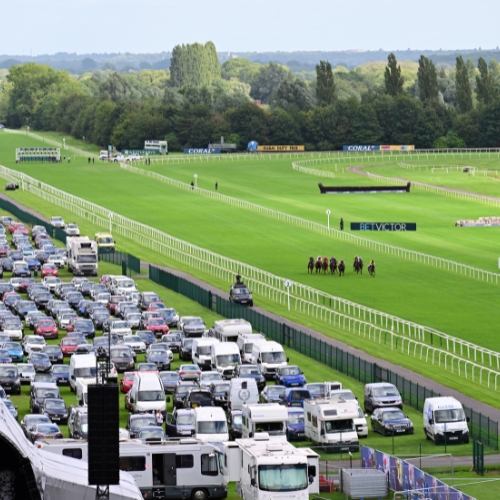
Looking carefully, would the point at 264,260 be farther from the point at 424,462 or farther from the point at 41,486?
the point at 41,486

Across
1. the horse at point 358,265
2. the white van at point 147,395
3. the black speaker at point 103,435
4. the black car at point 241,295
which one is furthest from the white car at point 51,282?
the black speaker at point 103,435

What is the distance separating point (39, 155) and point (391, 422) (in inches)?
6084

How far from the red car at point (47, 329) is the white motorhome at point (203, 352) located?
10247mm

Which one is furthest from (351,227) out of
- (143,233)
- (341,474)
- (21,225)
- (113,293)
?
(341,474)

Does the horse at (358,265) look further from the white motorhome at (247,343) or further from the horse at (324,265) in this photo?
the white motorhome at (247,343)

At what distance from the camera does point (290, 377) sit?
55219 millimetres

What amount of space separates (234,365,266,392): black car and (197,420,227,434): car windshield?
9.66 meters

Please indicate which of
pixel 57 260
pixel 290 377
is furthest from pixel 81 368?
pixel 57 260

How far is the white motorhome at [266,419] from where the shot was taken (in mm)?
→ 44281

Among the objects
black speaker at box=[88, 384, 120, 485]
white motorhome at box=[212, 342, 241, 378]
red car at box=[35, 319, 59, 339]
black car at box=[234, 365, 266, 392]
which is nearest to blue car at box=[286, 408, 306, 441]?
black car at box=[234, 365, 266, 392]

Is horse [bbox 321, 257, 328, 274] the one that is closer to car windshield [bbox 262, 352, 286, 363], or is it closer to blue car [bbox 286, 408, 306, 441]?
car windshield [bbox 262, 352, 286, 363]

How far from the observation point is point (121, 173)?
174625 mm

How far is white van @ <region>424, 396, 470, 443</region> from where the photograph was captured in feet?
152

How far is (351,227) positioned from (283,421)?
7087 centimetres
